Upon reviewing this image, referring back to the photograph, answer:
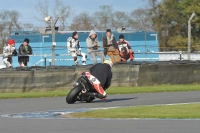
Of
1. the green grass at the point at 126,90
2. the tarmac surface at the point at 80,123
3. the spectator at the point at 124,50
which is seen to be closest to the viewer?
the tarmac surface at the point at 80,123

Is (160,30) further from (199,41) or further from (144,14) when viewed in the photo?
(199,41)

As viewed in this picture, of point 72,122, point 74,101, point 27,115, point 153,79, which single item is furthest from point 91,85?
point 153,79

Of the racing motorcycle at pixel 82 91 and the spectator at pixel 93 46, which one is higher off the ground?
the spectator at pixel 93 46

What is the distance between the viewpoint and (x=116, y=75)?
23.9 m

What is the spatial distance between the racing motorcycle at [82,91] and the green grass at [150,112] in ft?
7.60

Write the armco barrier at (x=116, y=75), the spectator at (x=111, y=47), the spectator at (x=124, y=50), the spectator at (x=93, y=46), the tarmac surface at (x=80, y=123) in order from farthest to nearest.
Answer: the spectator at (x=124, y=50) → the spectator at (x=111, y=47) → the spectator at (x=93, y=46) → the armco barrier at (x=116, y=75) → the tarmac surface at (x=80, y=123)

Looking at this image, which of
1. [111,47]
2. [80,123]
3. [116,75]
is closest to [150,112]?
[80,123]

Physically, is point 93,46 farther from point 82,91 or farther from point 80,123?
point 80,123

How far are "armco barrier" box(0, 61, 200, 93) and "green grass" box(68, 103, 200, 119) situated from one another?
7.25 m

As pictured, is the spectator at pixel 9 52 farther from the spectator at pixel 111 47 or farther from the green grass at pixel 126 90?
the green grass at pixel 126 90

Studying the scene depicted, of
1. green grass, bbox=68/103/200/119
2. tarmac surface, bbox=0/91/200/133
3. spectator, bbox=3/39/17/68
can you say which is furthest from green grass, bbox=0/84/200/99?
green grass, bbox=68/103/200/119

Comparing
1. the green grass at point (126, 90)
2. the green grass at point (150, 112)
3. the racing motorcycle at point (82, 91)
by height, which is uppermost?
the racing motorcycle at point (82, 91)

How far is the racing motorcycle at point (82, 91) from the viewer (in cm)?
Result: 1794

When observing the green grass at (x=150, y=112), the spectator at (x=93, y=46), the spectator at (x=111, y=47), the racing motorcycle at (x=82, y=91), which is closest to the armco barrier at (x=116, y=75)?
the spectator at (x=93, y=46)
